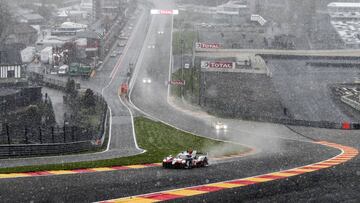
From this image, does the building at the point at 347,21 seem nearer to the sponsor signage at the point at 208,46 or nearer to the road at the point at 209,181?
the sponsor signage at the point at 208,46

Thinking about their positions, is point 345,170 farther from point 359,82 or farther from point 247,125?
point 359,82

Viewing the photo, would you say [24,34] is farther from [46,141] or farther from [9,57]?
[46,141]

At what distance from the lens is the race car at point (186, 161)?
32.6m

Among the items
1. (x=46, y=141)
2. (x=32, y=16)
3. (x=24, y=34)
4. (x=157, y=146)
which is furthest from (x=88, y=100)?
(x=32, y=16)

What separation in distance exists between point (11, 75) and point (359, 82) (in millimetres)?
59396

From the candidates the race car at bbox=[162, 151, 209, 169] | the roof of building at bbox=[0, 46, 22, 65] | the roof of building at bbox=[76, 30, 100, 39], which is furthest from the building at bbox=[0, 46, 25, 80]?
the race car at bbox=[162, 151, 209, 169]

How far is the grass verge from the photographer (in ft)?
108

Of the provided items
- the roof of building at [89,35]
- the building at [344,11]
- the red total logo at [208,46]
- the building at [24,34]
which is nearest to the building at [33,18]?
the building at [24,34]

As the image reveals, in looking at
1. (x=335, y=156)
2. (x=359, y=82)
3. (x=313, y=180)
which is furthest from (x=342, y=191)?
(x=359, y=82)

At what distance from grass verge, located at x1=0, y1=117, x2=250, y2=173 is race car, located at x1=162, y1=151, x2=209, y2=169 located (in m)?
2.85

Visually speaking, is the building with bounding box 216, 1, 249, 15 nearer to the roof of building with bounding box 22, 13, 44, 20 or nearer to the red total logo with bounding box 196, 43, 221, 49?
the roof of building with bounding box 22, 13, 44, 20

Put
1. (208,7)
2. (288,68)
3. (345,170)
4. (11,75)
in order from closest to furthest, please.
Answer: (345,170), (11,75), (288,68), (208,7)

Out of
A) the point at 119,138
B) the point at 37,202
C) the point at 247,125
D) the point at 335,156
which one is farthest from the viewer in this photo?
the point at 247,125

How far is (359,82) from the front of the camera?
10281 centimetres
